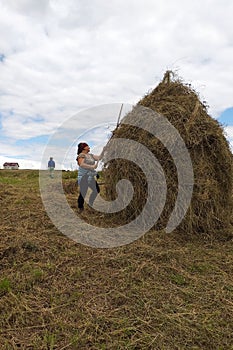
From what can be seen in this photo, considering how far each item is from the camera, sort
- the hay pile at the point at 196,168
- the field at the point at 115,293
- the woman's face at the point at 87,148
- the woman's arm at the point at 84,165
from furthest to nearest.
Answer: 1. the woman's face at the point at 87,148
2. the woman's arm at the point at 84,165
3. the hay pile at the point at 196,168
4. the field at the point at 115,293

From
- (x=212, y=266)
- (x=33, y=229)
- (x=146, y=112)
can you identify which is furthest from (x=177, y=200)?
(x=33, y=229)

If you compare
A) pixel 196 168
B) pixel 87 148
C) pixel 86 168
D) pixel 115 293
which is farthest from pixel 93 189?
pixel 115 293

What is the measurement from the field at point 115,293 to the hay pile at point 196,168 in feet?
1.47

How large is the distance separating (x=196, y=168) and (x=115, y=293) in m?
2.87

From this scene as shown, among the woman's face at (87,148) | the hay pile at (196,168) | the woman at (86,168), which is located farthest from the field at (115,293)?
the woman's face at (87,148)

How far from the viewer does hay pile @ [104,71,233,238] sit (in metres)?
5.95

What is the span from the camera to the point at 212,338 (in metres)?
3.23

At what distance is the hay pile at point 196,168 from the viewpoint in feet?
19.5

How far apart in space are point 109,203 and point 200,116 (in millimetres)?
2552

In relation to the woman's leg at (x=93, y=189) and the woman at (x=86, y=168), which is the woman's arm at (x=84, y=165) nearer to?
the woman at (x=86, y=168)

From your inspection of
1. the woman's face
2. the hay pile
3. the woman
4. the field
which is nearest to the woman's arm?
the woman

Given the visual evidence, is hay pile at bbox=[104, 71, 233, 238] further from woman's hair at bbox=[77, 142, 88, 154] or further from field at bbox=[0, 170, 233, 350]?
woman's hair at bbox=[77, 142, 88, 154]

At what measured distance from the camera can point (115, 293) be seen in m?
4.01

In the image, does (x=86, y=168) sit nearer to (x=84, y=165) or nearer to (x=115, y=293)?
(x=84, y=165)
